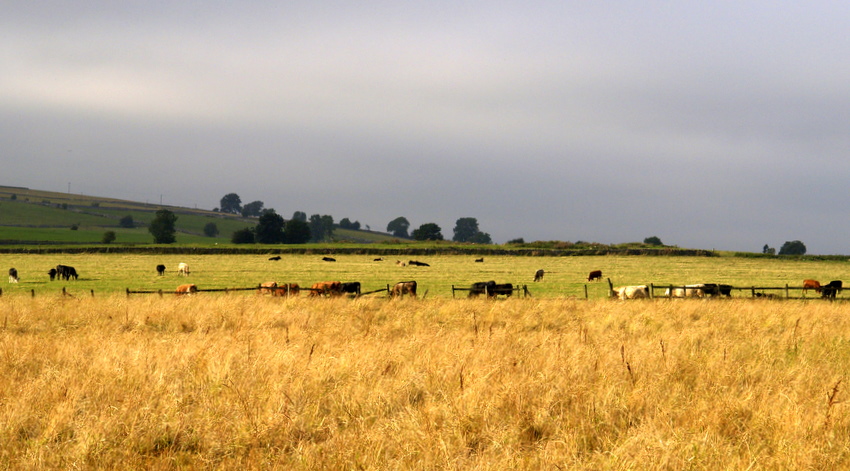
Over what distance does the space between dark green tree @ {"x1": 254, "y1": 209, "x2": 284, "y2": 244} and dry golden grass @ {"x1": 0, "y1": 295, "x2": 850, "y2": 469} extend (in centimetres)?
12967

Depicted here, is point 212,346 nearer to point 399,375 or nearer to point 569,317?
point 399,375

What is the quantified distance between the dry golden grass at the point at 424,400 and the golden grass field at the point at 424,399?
32 millimetres

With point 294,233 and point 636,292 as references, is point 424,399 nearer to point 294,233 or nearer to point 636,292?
point 636,292

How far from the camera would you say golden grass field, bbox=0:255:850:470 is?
594 centimetres

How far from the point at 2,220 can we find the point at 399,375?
189 meters

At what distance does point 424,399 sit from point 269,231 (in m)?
137

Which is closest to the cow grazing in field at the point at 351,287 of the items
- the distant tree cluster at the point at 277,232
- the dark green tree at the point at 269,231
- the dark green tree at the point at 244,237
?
the distant tree cluster at the point at 277,232

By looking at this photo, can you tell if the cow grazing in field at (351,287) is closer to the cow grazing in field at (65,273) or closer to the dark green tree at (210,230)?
the cow grazing in field at (65,273)

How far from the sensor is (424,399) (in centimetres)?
786

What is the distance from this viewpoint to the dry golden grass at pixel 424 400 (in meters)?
5.95

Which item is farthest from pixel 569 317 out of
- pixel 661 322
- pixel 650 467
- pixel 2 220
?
pixel 2 220

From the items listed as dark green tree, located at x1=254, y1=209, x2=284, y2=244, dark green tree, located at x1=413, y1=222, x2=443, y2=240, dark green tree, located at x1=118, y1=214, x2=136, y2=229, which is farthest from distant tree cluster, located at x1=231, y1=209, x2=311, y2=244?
dark green tree, located at x1=118, y1=214, x2=136, y2=229

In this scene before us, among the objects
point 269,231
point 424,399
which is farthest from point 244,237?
point 424,399

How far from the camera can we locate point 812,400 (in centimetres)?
738
